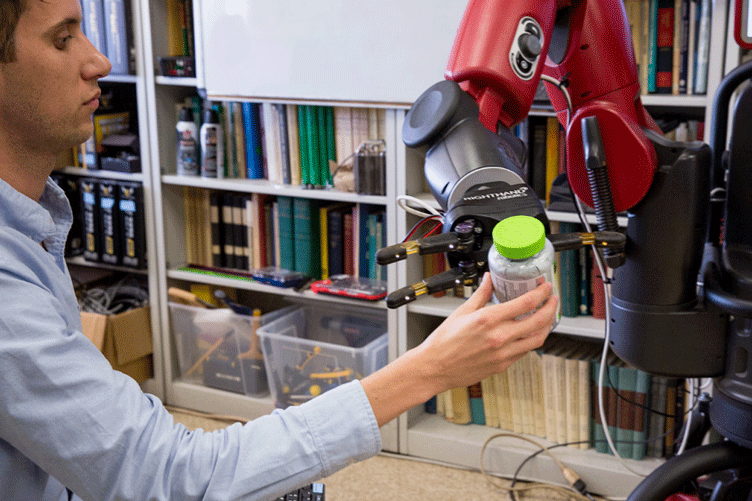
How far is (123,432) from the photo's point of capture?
771mm

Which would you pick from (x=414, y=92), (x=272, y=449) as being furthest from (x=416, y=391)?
(x=414, y=92)

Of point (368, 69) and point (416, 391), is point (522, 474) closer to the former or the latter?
point (368, 69)

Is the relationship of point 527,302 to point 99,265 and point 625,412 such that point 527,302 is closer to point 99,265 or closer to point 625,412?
point 625,412

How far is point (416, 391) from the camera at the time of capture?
845mm

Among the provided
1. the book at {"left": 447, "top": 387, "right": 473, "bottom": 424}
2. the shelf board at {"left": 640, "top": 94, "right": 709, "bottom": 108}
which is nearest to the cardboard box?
the book at {"left": 447, "top": 387, "right": 473, "bottom": 424}

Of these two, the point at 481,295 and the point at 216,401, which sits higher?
the point at 481,295

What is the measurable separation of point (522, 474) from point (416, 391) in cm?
153

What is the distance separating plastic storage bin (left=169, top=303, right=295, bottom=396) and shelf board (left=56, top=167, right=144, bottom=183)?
483 mm

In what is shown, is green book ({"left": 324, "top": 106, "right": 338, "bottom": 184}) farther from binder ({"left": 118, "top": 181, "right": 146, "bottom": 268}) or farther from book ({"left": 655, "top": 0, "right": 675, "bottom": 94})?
book ({"left": 655, "top": 0, "right": 675, "bottom": 94})

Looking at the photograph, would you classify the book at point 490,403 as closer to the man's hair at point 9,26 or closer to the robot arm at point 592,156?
the robot arm at point 592,156

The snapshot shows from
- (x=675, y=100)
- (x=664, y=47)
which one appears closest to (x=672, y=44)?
(x=664, y=47)

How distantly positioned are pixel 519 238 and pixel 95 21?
88.3 inches

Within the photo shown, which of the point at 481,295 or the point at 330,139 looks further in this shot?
the point at 330,139

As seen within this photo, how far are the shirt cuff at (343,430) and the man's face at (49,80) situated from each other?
483 millimetres
